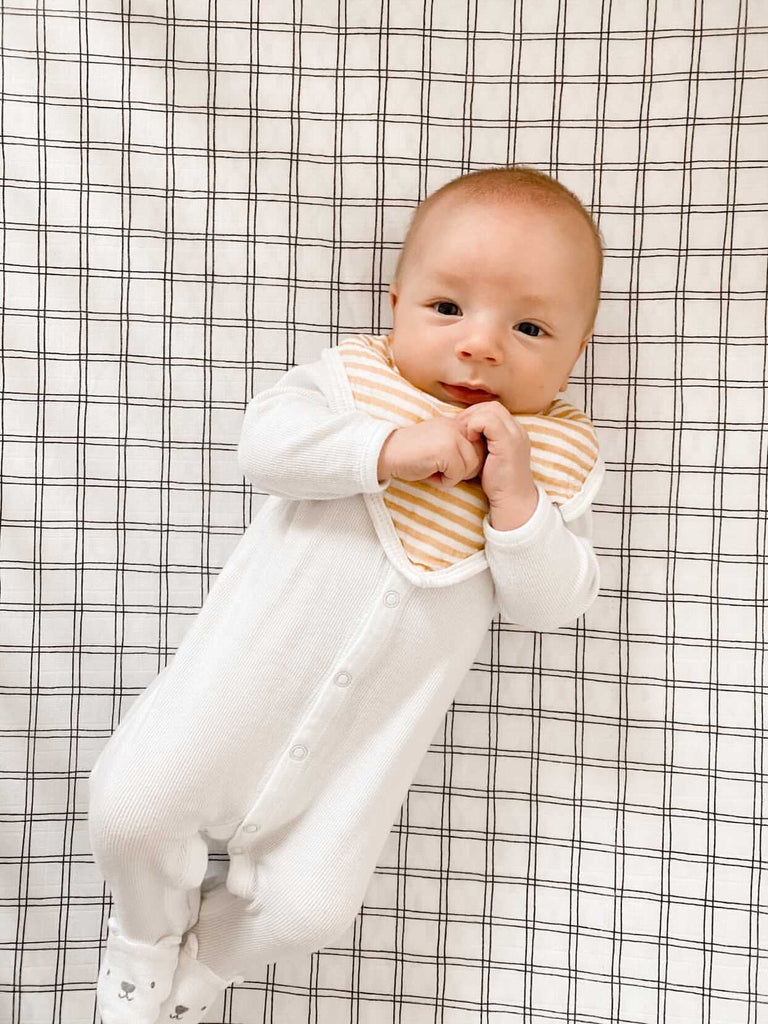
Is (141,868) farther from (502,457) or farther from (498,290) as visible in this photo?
(498,290)

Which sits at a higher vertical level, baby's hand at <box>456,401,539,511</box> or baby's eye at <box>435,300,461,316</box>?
baby's eye at <box>435,300,461,316</box>

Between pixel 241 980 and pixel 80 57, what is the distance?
4.18 feet

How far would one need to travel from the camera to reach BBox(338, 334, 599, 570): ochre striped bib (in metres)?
1.13

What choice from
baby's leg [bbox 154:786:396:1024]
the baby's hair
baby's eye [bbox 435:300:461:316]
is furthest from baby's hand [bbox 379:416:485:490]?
baby's leg [bbox 154:786:396:1024]

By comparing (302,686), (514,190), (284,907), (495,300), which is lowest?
(284,907)

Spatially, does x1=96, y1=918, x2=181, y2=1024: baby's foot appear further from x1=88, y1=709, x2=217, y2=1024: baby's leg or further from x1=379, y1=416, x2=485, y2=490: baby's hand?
x1=379, y1=416, x2=485, y2=490: baby's hand

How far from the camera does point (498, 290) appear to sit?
1.11m

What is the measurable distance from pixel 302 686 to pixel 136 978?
16.5 inches

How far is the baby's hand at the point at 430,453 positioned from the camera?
3.44 ft

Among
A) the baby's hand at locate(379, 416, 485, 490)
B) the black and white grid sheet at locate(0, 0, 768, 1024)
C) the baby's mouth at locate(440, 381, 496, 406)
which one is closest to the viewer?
the baby's hand at locate(379, 416, 485, 490)

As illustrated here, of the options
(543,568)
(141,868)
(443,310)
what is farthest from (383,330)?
(141,868)

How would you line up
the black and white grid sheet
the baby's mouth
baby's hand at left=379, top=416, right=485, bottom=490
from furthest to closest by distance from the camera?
1. the black and white grid sheet
2. the baby's mouth
3. baby's hand at left=379, top=416, right=485, bottom=490

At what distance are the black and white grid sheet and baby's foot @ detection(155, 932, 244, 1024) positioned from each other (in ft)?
0.52

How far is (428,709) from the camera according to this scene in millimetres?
1170
